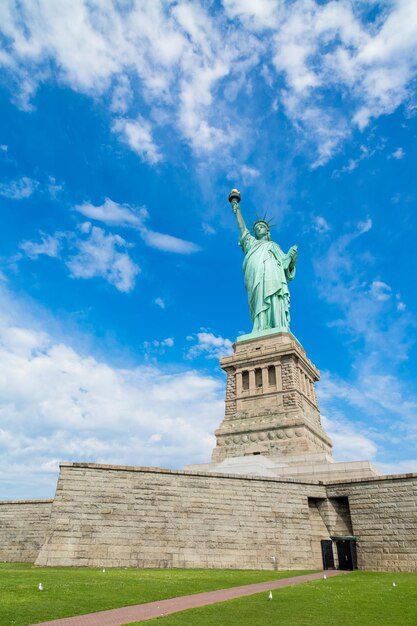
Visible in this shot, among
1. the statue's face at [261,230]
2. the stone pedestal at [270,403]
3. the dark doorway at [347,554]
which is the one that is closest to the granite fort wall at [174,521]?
the dark doorway at [347,554]

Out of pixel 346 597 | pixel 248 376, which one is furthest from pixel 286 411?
pixel 346 597

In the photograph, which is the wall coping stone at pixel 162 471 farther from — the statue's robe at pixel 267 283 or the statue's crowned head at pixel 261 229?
the statue's crowned head at pixel 261 229

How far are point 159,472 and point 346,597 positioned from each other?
945cm

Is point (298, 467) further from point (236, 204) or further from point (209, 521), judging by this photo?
point (236, 204)

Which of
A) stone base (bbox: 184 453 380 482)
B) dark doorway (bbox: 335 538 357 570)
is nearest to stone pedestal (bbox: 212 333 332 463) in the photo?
stone base (bbox: 184 453 380 482)

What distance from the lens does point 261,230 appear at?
1703 inches

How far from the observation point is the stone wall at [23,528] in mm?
20453

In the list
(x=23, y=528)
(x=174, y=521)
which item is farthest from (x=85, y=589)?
(x=23, y=528)

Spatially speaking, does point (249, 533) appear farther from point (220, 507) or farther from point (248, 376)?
point (248, 376)

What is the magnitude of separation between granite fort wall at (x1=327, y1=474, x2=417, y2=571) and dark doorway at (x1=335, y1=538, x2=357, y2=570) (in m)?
0.57

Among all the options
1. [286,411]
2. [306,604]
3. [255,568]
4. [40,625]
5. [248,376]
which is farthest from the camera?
[248,376]

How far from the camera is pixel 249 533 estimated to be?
18312 mm

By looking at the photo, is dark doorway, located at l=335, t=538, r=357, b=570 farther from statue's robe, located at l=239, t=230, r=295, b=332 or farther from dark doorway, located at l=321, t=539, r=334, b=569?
statue's robe, located at l=239, t=230, r=295, b=332

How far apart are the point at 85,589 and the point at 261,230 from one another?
121ft
